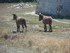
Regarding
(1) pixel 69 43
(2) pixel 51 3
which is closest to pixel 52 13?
(2) pixel 51 3

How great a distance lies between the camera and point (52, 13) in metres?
41.1

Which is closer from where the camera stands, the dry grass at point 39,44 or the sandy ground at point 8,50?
A: the dry grass at point 39,44

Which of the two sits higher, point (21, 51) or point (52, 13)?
point (21, 51)

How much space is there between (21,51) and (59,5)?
22519mm

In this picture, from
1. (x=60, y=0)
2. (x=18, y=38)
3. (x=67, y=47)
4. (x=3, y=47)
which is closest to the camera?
(x=67, y=47)

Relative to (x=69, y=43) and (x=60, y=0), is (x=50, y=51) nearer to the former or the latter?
(x=69, y=43)

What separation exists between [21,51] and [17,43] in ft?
7.31

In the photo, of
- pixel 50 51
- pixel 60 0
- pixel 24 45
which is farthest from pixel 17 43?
pixel 60 0

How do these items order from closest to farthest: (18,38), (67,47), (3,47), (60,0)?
(67,47) < (3,47) < (18,38) < (60,0)

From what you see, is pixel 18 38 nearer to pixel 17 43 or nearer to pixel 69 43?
pixel 17 43

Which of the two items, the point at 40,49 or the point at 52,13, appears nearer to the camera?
the point at 40,49

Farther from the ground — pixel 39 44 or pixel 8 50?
pixel 39 44

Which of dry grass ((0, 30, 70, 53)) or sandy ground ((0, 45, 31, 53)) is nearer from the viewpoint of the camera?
dry grass ((0, 30, 70, 53))

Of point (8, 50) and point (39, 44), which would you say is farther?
point (39, 44)
